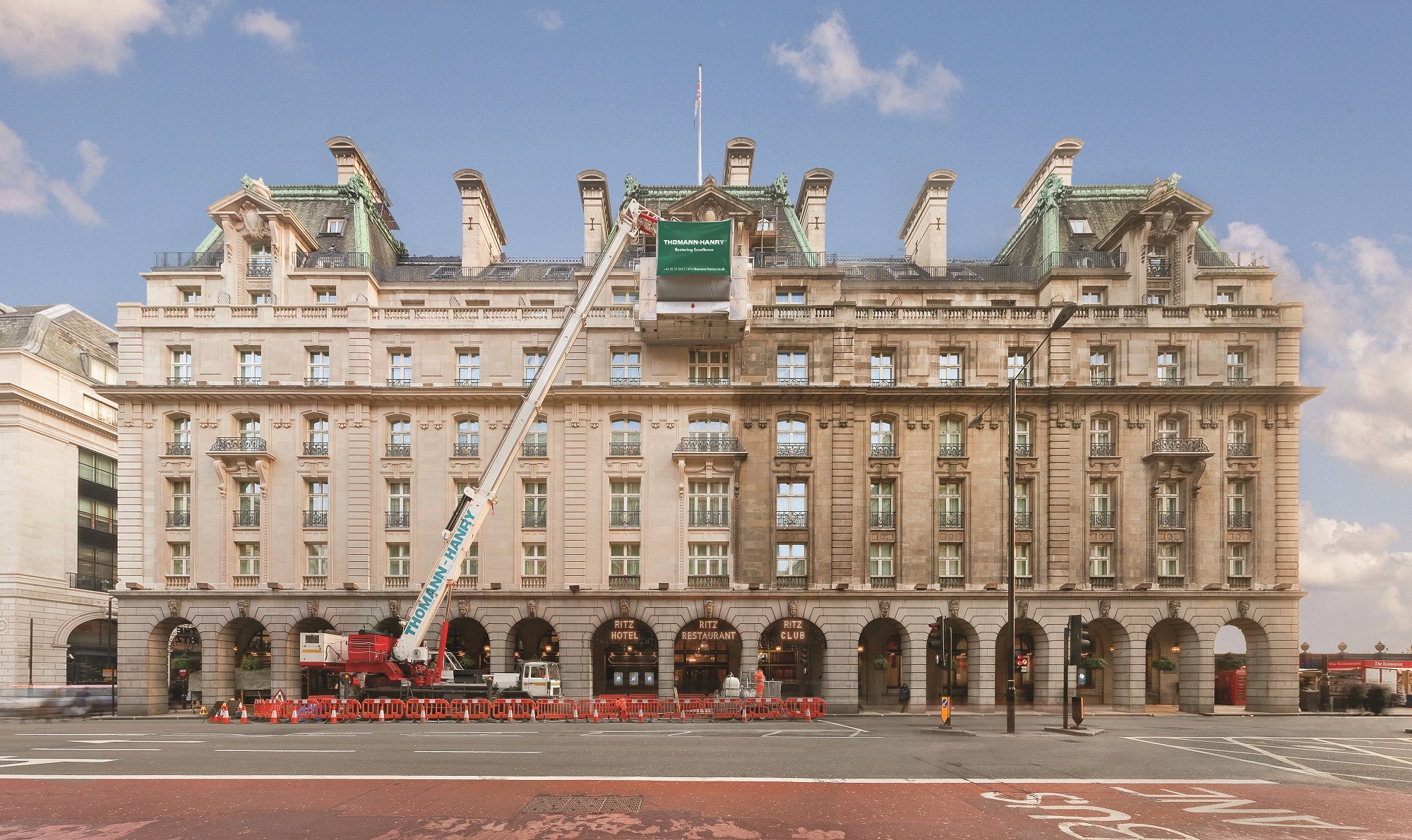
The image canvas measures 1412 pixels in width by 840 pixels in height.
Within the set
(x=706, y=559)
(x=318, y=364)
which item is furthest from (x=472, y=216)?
(x=706, y=559)

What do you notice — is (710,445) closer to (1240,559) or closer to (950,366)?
(950,366)

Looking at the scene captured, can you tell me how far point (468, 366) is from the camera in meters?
41.4

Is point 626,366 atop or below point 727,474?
atop

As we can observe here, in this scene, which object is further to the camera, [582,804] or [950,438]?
[950,438]

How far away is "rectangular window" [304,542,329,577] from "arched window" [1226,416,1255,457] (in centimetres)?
4588

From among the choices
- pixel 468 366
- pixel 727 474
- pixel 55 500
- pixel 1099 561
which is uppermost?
pixel 468 366

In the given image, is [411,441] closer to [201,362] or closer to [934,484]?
[201,362]

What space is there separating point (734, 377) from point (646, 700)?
1677cm

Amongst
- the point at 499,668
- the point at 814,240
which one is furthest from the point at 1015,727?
the point at 814,240

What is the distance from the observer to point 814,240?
45.7 m

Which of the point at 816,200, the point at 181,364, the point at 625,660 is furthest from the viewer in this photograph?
the point at 816,200

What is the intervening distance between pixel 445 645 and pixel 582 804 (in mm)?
20728

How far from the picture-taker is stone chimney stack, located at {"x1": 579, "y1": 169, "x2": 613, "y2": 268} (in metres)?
46.2

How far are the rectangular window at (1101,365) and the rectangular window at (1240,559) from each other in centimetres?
1026
